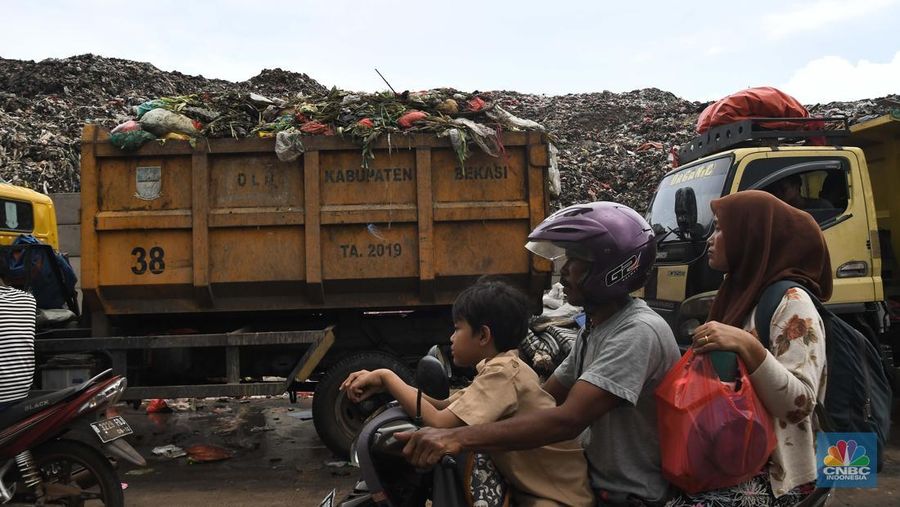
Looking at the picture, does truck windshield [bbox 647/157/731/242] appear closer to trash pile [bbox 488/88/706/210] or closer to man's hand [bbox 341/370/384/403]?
man's hand [bbox 341/370/384/403]

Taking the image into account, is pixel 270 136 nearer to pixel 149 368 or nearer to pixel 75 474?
Answer: pixel 149 368

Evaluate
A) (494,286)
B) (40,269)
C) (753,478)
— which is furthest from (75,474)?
(753,478)

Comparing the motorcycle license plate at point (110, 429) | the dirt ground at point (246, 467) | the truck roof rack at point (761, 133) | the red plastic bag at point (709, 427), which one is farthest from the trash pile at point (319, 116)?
the red plastic bag at point (709, 427)

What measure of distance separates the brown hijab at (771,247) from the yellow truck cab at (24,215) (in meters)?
6.19

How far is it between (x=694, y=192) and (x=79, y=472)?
479cm

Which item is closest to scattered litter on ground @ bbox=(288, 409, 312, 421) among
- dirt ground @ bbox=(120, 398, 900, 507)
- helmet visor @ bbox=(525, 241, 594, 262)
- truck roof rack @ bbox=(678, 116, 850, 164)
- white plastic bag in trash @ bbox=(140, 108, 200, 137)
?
dirt ground @ bbox=(120, 398, 900, 507)

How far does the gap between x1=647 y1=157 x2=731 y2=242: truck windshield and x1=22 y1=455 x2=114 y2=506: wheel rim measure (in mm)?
4503

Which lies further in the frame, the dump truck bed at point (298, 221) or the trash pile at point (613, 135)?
the trash pile at point (613, 135)

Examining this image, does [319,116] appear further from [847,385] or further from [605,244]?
[847,385]

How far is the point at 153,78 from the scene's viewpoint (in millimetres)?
18094

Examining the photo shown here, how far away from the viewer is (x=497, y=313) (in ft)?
6.47

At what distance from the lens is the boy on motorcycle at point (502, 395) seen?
1771 mm

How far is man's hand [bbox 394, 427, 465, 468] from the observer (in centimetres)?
165

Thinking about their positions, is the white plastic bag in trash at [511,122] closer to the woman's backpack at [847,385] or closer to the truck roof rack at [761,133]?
the truck roof rack at [761,133]
